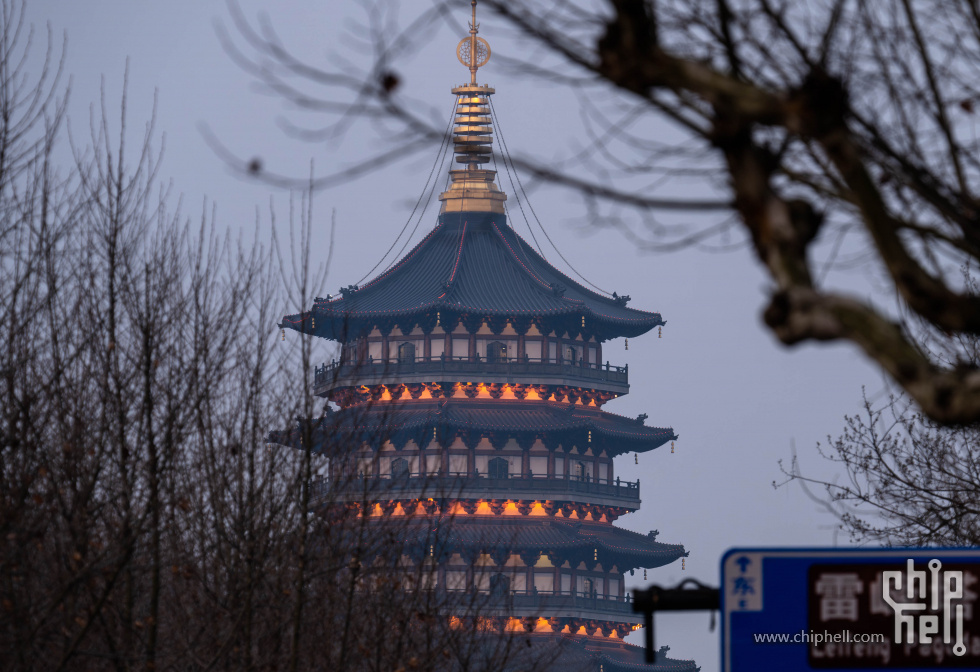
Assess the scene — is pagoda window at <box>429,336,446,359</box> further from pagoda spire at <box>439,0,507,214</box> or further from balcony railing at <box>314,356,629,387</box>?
pagoda spire at <box>439,0,507,214</box>

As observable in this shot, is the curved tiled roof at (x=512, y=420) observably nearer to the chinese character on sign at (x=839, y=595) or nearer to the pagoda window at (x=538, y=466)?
the pagoda window at (x=538, y=466)

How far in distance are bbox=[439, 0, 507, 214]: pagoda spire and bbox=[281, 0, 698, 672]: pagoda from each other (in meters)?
0.08

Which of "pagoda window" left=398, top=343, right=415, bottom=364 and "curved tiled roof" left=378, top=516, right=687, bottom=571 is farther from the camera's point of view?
"pagoda window" left=398, top=343, right=415, bottom=364

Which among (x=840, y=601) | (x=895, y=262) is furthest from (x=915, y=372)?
(x=840, y=601)

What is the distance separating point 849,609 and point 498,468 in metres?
42.7

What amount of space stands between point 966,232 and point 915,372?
168 centimetres

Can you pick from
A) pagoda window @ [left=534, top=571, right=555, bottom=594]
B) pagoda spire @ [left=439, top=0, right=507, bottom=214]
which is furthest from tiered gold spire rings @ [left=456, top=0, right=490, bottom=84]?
pagoda window @ [left=534, top=571, right=555, bottom=594]

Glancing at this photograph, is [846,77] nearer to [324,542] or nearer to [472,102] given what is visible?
[324,542]

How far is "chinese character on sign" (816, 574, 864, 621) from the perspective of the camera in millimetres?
7453

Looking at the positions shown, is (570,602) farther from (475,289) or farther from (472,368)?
(475,289)

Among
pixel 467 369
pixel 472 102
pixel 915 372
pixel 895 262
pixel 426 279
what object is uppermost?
pixel 472 102

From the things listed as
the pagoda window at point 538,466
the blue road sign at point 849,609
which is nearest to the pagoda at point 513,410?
the pagoda window at point 538,466

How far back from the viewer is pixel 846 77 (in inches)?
234

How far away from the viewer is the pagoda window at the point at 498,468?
49812 mm
